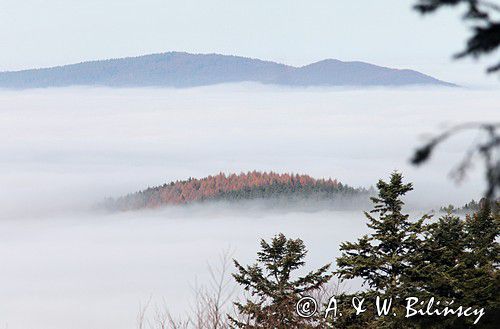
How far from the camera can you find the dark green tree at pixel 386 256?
19594mm

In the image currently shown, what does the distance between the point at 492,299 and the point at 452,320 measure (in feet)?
4.53

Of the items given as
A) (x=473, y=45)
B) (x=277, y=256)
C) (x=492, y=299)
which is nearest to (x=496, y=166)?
(x=473, y=45)

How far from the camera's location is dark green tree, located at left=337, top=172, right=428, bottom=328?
64.3 feet

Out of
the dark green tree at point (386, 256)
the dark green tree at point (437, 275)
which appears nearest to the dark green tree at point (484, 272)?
the dark green tree at point (437, 275)

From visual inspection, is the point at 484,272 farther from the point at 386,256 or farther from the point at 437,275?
the point at 386,256

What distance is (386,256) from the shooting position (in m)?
20.3

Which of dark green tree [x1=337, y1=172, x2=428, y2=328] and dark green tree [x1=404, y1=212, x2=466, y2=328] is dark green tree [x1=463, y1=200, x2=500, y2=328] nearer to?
dark green tree [x1=404, y1=212, x2=466, y2=328]

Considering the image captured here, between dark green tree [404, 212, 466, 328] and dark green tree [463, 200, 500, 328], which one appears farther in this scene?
dark green tree [404, 212, 466, 328]

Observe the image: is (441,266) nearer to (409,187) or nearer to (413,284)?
(413,284)

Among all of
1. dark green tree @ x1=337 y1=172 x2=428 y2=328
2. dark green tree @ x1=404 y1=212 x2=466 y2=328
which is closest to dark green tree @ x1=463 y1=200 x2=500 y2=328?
dark green tree @ x1=404 y1=212 x2=466 y2=328

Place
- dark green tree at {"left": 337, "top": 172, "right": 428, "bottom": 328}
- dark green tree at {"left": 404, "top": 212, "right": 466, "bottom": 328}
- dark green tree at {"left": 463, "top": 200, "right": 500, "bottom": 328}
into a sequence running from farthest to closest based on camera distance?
dark green tree at {"left": 337, "top": 172, "right": 428, "bottom": 328} < dark green tree at {"left": 404, "top": 212, "right": 466, "bottom": 328} < dark green tree at {"left": 463, "top": 200, "right": 500, "bottom": 328}

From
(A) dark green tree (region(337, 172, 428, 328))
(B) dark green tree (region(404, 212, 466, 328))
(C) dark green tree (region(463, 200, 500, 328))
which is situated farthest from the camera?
(A) dark green tree (region(337, 172, 428, 328))

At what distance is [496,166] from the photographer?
4879mm

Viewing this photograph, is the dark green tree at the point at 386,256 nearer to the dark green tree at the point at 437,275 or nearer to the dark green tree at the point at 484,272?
the dark green tree at the point at 437,275
